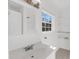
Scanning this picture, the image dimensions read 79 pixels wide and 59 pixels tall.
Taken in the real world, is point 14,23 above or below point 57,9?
below

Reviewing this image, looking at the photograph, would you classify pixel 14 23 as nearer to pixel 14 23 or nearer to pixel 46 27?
pixel 14 23

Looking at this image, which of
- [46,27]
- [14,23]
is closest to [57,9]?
[46,27]

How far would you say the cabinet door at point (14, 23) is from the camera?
0.86m

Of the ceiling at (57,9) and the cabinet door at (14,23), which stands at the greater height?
the ceiling at (57,9)

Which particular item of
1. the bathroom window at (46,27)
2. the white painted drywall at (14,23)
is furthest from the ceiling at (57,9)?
the white painted drywall at (14,23)

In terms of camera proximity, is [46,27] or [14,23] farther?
[46,27]

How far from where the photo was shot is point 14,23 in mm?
900

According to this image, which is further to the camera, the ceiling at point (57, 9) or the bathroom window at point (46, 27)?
the ceiling at point (57, 9)

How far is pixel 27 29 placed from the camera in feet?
3.57

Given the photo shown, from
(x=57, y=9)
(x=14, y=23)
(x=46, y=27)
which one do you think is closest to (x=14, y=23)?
(x=14, y=23)

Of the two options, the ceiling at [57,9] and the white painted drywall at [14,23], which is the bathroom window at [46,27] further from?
the white painted drywall at [14,23]
